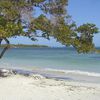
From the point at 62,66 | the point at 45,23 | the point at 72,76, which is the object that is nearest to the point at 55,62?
the point at 62,66

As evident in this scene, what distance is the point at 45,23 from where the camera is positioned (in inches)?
651

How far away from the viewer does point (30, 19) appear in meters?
16.4

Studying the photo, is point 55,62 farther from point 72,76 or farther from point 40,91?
point 40,91

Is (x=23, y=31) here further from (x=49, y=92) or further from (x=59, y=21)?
(x=49, y=92)

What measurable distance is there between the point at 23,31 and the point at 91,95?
5149 mm

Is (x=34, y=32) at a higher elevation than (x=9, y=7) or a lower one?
lower

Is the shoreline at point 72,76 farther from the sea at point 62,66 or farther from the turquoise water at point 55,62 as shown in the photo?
the turquoise water at point 55,62

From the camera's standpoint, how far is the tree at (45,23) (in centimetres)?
1611

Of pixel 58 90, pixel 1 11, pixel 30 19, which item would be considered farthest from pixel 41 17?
pixel 58 90

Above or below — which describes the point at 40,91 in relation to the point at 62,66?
above

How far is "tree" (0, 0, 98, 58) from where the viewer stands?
16109mm

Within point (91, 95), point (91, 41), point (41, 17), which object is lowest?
point (91, 95)

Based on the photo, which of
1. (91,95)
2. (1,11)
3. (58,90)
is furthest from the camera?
(1,11)

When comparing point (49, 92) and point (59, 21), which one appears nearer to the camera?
point (49, 92)
